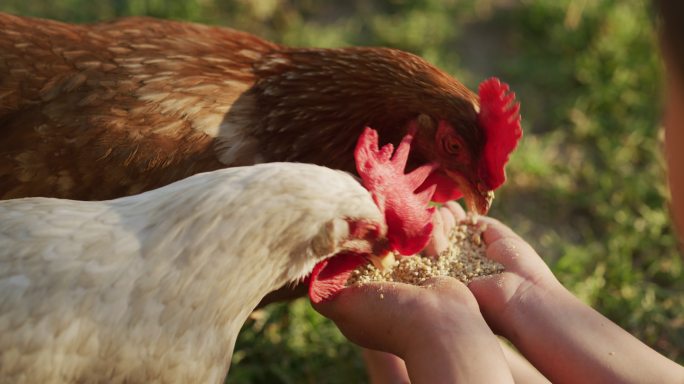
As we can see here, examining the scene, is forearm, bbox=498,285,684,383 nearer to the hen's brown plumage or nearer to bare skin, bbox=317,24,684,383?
bare skin, bbox=317,24,684,383

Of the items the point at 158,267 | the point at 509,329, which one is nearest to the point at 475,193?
the point at 509,329

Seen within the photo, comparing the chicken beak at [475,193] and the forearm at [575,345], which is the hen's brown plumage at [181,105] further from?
the forearm at [575,345]

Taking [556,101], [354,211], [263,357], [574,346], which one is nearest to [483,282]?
[574,346]

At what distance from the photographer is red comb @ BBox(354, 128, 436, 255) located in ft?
5.63

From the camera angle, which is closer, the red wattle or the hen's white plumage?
the hen's white plumage

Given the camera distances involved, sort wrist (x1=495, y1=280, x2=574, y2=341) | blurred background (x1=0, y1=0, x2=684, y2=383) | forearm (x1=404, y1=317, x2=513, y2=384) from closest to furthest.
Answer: forearm (x1=404, y1=317, x2=513, y2=384), wrist (x1=495, y1=280, x2=574, y2=341), blurred background (x1=0, y1=0, x2=684, y2=383)

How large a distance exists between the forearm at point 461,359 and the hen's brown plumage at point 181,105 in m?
0.58

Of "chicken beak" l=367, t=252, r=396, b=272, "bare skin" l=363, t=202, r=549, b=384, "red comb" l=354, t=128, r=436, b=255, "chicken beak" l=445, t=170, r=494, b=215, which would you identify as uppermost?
"red comb" l=354, t=128, r=436, b=255

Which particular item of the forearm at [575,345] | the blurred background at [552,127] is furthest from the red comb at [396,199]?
the blurred background at [552,127]

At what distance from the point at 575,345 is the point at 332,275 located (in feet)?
2.04

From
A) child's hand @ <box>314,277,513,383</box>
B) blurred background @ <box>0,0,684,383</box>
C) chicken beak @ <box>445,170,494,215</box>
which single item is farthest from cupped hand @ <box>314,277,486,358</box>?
blurred background @ <box>0,0,684,383</box>

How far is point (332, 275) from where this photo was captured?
182 centimetres

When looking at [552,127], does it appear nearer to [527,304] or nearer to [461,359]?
[527,304]

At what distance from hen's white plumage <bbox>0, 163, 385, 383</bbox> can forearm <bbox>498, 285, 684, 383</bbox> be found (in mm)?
582
